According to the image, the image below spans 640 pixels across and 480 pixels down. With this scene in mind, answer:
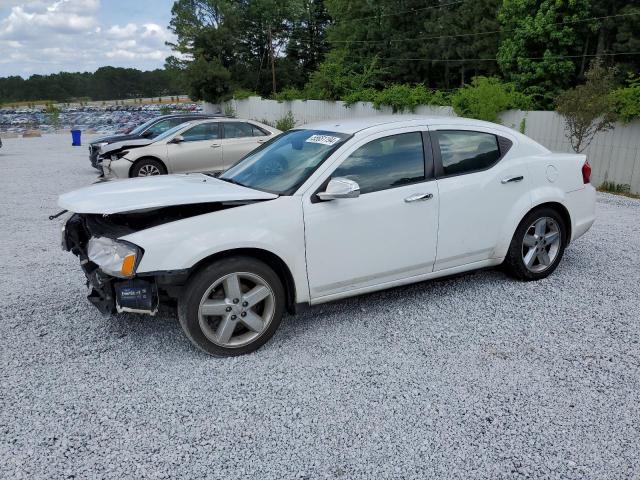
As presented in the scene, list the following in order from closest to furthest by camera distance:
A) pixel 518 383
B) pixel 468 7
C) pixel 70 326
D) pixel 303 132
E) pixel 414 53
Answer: pixel 518 383
pixel 70 326
pixel 303 132
pixel 468 7
pixel 414 53

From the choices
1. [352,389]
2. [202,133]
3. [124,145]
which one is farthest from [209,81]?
[352,389]

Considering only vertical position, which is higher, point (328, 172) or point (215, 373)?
point (328, 172)

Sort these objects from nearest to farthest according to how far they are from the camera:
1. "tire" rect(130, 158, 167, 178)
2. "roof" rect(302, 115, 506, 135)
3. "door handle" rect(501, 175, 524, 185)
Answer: "roof" rect(302, 115, 506, 135) < "door handle" rect(501, 175, 524, 185) < "tire" rect(130, 158, 167, 178)

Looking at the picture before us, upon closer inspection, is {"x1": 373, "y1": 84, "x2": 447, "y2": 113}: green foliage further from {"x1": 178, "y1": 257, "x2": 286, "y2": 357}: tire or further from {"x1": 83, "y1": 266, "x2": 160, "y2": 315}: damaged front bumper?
{"x1": 83, "y1": 266, "x2": 160, "y2": 315}: damaged front bumper

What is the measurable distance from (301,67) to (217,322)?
6142cm

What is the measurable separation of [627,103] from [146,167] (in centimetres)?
1063

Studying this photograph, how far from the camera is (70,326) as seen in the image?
4355mm

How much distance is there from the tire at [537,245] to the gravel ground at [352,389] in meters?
0.17

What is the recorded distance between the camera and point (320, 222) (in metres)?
3.87

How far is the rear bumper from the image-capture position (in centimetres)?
514

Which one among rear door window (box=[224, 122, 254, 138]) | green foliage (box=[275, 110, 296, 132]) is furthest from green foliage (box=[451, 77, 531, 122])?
green foliage (box=[275, 110, 296, 132])

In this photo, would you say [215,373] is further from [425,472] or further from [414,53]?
[414,53]

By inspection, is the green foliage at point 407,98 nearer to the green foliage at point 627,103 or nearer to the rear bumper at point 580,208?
the green foliage at point 627,103

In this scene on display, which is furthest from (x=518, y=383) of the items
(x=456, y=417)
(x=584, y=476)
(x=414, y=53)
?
(x=414, y=53)
